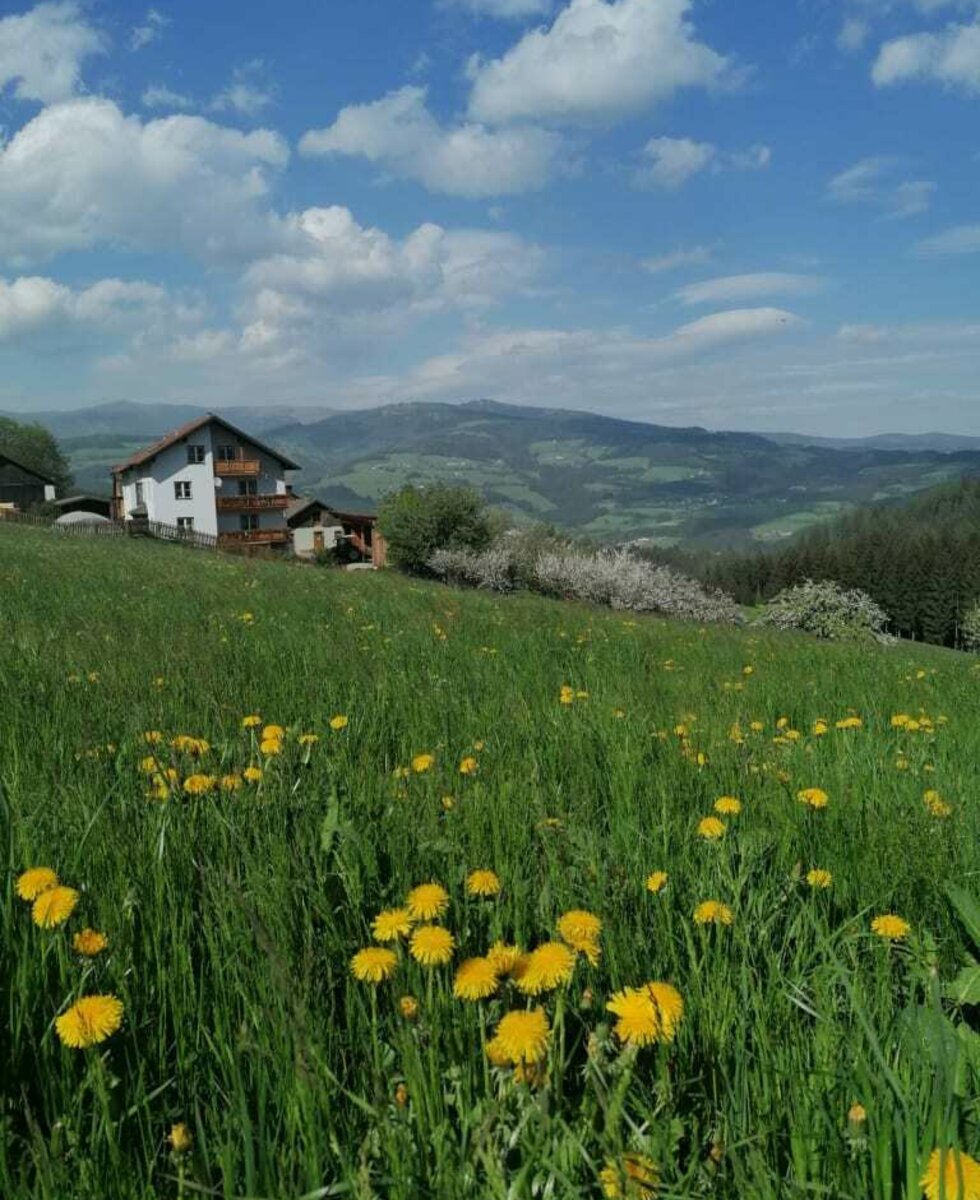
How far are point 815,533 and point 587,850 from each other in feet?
562

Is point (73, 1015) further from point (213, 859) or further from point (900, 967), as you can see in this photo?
point (900, 967)

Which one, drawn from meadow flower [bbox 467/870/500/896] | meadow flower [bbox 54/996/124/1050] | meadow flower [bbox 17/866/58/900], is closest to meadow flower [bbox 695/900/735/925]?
meadow flower [bbox 467/870/500/896]

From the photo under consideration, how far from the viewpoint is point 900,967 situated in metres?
2.12

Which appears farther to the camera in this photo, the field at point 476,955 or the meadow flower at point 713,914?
the meadow flower at point 713,914

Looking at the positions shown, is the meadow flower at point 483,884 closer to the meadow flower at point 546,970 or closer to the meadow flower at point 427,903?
the meadow flower at point 427,903

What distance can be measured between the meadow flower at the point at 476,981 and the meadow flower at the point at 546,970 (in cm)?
5

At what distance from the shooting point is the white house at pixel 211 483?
221 feet

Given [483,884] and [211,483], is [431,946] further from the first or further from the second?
[211,483]

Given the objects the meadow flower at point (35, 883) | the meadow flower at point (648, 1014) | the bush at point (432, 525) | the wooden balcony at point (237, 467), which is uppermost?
the wooden balcony at point (237, 467)

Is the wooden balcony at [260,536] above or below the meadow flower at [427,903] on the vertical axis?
above

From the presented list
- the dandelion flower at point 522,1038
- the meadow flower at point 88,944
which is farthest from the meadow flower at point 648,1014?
the meadow flower at point 88,944

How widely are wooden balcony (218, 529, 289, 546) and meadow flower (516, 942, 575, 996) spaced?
69.8m

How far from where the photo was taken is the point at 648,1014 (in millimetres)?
1441

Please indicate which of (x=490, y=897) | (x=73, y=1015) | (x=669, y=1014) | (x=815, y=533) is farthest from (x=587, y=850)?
(x=815, y=533)
